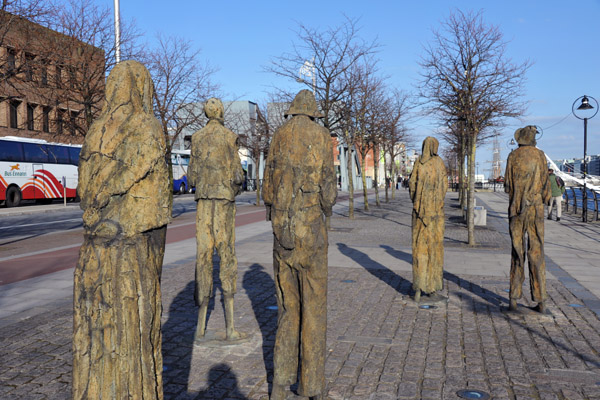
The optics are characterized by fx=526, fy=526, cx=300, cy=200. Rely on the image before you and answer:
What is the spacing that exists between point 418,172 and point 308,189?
3.94 meters

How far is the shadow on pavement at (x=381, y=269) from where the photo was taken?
8.71m

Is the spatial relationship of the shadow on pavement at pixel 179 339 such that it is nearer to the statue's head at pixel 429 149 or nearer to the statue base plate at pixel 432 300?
the statue base plate at pixel 432 300

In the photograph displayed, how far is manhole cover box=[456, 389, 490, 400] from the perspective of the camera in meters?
4.21

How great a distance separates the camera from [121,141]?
251 cm

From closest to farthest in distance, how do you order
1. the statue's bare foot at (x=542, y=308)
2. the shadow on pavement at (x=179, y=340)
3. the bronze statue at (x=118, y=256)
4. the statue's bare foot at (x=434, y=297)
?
1. the bronze statue at (x=118, y=256)
2. the shadow on pavement at (x=179, y=340)
3. the statue's bare foot at (x=542, y=308)
4. the statue's bare foot at (x=434, y=297)

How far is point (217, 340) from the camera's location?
559 cm

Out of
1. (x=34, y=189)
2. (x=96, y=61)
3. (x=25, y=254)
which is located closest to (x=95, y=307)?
(x=25, y=254)

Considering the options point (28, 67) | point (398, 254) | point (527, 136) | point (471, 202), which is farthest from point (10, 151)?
point (527, 136)

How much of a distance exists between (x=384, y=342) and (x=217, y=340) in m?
1.79

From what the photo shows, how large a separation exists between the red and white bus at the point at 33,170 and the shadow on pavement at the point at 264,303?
63.0 feet

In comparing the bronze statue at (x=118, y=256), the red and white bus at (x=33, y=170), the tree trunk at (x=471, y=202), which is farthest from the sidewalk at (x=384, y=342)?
the red and white bus at (x=33, y=170)

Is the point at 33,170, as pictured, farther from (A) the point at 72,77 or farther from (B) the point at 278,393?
(B) the point at 278,393

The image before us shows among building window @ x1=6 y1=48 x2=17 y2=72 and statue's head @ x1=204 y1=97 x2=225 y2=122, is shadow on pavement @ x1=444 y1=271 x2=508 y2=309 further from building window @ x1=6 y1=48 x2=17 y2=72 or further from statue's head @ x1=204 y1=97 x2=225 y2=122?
building window @ x1=6 y1=48 x2=17 y2=72

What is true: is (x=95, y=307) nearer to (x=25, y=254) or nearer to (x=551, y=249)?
(x=25, y=254)
